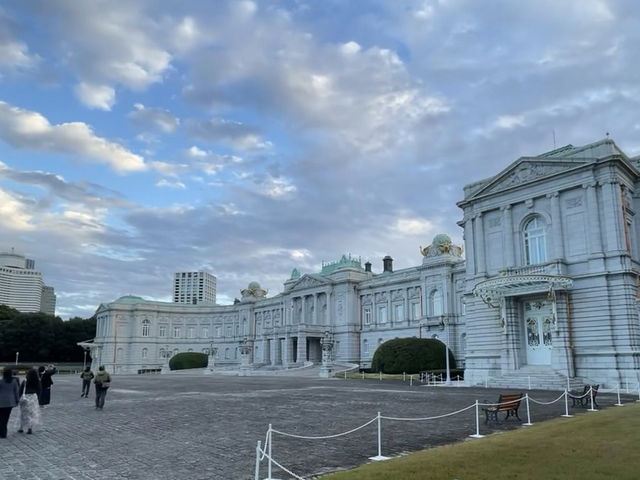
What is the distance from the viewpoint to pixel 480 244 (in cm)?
4584

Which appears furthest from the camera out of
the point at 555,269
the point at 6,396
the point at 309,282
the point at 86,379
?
the point at 309,282

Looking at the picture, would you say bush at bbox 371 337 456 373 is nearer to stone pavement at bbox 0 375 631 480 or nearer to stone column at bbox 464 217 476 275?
stone column at bbox 464 217 476 275

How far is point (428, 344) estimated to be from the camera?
57062mm

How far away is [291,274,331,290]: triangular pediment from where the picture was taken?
8869cm

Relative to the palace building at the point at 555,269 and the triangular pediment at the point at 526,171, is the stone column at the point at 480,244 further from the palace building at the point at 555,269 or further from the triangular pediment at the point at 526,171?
the triangular pediment at the point at 526,171

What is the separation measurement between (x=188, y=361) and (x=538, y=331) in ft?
232

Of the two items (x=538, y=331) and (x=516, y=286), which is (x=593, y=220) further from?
(x=538, y=331)

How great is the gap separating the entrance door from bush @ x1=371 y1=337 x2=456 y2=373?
1571cm

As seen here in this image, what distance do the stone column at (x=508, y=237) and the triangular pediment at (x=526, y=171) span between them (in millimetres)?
2064

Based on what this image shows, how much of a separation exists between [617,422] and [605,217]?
25.5m

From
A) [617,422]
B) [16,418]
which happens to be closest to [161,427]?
[16,418]

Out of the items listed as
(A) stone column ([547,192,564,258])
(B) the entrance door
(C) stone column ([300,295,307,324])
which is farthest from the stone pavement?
(C) stone column ([300,295,307,324])

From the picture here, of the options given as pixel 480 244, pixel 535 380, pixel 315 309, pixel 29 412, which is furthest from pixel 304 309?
pixel 29 412

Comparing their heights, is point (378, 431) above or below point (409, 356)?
below
